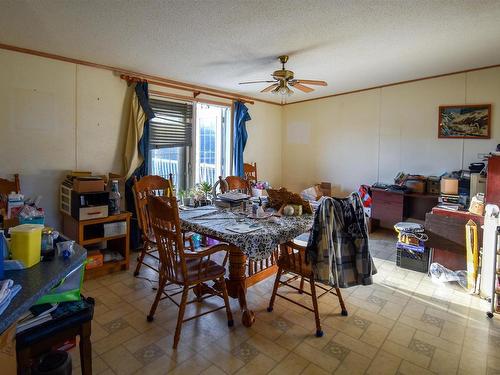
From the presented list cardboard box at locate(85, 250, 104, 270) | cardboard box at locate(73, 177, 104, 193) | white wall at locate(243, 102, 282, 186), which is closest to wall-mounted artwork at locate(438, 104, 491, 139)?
white wall at locate(243, 102, 282, 186)

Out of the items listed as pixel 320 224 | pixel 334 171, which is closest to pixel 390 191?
pixel 334 171

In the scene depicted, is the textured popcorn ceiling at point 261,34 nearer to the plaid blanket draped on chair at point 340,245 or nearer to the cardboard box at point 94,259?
the plaid blanket draped on chair at point 340,245

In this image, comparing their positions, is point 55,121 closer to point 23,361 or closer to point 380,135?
point 23,361

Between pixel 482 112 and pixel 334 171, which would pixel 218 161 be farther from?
pixel 482 112

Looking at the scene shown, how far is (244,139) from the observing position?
5.04 meters

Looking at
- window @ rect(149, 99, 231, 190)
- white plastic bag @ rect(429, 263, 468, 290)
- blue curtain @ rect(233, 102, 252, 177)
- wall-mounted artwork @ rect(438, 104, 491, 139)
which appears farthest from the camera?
blue curtain @ rect(233, 102, 252, 177)

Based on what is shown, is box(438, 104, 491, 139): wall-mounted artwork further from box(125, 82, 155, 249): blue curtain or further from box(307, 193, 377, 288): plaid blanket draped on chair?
box(125, 82, 155, 249): blue curtain

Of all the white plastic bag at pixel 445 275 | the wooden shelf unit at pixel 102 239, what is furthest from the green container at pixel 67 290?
the white plastic bag at pixel 445 275

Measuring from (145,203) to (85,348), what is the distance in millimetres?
1709

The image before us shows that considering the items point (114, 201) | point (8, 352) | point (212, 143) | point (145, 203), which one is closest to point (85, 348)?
point (8, 352)

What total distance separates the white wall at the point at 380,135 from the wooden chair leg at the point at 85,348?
14.3 feet

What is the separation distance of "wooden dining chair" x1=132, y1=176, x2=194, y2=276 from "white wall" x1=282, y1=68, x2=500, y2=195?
299 centimetres

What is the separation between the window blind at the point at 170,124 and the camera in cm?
402

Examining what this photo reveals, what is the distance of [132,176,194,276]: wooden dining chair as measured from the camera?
288 centimetres
